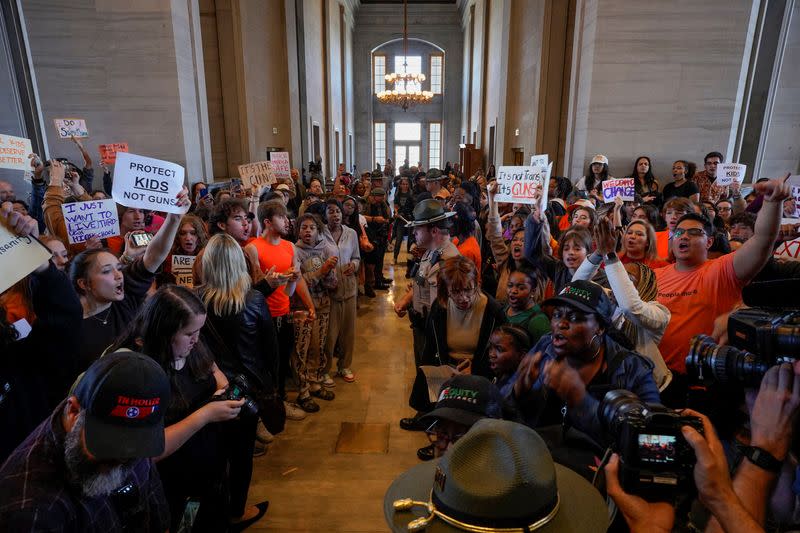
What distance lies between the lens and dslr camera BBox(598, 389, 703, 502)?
121 cm

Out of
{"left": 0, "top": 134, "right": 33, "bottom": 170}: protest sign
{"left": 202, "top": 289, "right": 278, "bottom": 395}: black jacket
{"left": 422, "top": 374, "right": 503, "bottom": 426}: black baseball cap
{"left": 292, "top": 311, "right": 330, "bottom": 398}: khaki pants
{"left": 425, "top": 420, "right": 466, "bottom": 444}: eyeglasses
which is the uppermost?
{"left": 0, "top": 134, "right": 33, "bottom": 170}: protest sign

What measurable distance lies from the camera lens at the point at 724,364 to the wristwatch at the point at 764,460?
235 mm

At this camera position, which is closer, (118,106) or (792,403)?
(792,403)

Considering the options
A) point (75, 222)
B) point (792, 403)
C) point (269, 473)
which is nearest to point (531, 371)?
point (792, 403)

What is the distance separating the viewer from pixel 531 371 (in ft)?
7.38

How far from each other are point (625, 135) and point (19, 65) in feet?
33.1

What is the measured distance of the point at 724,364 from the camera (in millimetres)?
1454

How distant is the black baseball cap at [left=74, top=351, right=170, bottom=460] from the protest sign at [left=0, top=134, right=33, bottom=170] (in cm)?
401

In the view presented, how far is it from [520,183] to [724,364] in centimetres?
361

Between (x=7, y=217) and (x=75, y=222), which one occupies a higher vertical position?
(x=7, y=217)

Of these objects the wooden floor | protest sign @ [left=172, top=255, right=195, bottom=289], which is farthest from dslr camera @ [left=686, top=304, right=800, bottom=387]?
protest sign @ [left=172, top=255, right=195, bottom=289]

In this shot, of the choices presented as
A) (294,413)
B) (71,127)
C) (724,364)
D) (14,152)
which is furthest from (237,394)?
(71,127)

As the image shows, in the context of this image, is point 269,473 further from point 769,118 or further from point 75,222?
point 769,118

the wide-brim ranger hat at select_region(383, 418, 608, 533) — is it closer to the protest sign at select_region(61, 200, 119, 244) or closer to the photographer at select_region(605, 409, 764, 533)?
the photographer at select_region(605, 409, 764, 533)
